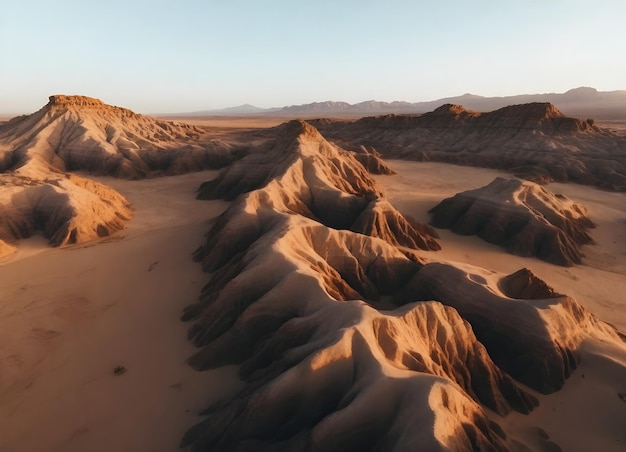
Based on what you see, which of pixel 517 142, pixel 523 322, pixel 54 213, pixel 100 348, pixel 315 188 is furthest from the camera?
pixel 517 142

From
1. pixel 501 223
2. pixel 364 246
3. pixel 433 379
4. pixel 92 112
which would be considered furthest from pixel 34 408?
pixel 92 112

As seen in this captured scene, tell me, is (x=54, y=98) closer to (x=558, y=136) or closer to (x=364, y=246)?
(x=364, y=246)

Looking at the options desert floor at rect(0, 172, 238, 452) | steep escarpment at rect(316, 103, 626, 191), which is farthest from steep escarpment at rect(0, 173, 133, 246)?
steep escarpment at rect(316, 103, 626, 191)

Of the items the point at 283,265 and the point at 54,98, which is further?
the point at 54,98

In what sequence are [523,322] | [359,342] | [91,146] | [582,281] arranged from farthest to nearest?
[91,146] < [582,281] < [523,322] < [359,342]

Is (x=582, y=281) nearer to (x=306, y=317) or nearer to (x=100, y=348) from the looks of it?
(x=306, y=317)

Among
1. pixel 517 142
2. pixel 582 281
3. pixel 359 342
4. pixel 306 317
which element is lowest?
pixel 582 281

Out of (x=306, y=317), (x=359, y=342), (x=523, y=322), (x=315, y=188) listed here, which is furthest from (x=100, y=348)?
(x=315, y=188)
